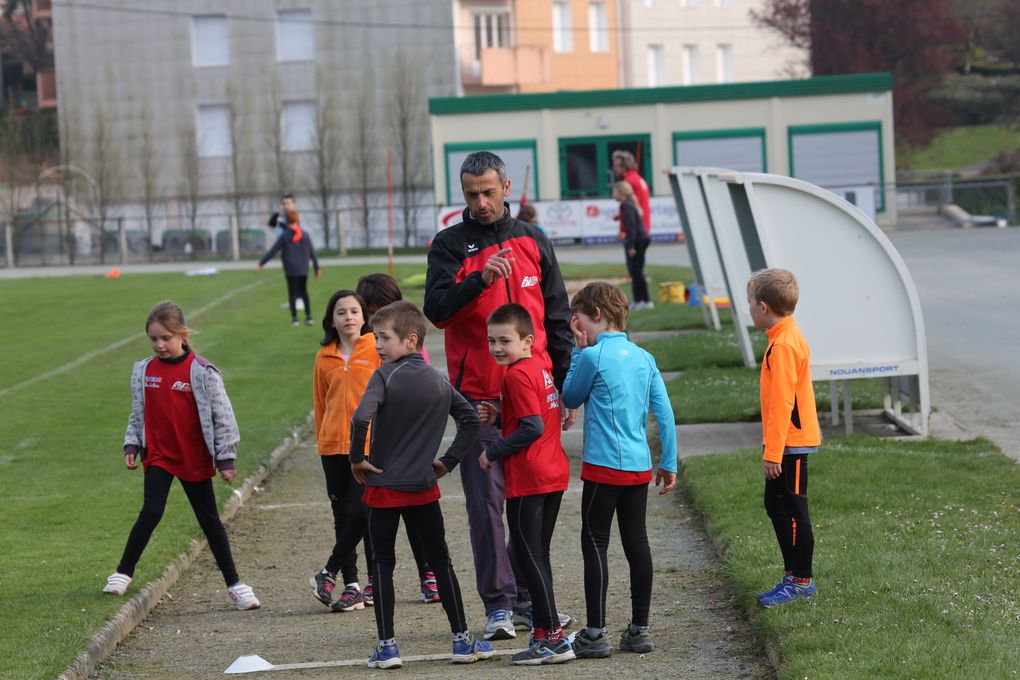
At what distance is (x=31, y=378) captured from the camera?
16.9 metres

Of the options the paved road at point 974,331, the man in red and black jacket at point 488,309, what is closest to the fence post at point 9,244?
A: the paved road at point 974,331

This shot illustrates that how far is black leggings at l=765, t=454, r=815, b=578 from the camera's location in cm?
633

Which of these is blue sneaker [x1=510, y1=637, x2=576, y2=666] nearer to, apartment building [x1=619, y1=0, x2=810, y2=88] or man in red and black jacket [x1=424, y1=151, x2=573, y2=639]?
man in red and black jacket [x1=424, y1=151, x2=573, y2=639]

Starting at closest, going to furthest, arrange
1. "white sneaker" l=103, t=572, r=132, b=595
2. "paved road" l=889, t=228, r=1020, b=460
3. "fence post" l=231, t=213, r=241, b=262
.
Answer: "white sneaker" l=103, t=572, r=132, b=595, "paved road" l=889, t=228, r=1020, b=460, "fence post" l=231, t=213, r=241, b=262

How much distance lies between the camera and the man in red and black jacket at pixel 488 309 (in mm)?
6105

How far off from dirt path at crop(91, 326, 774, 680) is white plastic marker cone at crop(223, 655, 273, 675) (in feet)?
0.18

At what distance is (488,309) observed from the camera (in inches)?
242

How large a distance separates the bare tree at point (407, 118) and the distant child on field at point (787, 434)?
47.8 meters

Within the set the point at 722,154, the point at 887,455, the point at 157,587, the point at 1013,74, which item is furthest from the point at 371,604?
the point at 1013,74

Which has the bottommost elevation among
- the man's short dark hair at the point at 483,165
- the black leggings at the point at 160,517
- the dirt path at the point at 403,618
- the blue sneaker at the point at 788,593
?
the dirt path at the point at 403,618

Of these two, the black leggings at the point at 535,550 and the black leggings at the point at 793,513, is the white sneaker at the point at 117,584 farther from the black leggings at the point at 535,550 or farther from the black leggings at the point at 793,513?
the black leggings at the point at 793,513

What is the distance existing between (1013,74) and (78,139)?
136 feet

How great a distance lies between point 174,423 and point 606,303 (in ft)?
8.18

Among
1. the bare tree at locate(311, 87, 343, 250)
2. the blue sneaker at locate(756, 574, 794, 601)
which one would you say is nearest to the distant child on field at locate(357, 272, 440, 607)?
the blue sneaker at locate(756, 574, 794, 601)
